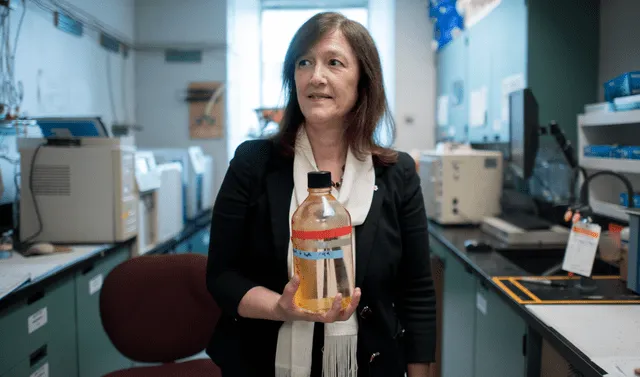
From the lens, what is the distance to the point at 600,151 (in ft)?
6.43

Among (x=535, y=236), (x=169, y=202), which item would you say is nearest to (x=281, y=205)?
(x=535, y=236)

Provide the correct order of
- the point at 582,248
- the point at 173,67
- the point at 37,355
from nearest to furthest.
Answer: the point at 582,248 < the point at 37,355 < the point at 173,67

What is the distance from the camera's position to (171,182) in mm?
3230

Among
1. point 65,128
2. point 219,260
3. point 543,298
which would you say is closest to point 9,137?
point 65,128

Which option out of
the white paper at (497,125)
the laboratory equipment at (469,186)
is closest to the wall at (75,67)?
the laboratory equipment at (469,186)

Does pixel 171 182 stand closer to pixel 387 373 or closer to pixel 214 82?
pixel 214 82

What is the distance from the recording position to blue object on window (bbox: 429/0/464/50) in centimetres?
420

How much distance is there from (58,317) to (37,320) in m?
0.16

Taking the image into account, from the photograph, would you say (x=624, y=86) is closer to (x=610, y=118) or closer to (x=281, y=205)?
(x=610, y=118)

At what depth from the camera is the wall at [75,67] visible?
119 inches

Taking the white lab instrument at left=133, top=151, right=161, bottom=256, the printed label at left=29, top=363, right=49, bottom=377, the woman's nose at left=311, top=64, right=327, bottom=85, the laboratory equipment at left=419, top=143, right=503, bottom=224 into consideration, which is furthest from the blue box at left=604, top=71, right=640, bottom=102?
the printed label at left=29, top=363, right=49, bottom=377

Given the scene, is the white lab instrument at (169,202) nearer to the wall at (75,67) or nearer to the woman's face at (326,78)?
the wall at (75,67)

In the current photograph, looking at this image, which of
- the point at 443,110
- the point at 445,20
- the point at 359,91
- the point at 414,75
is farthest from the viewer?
the point at 414,75

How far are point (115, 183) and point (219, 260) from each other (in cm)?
162
